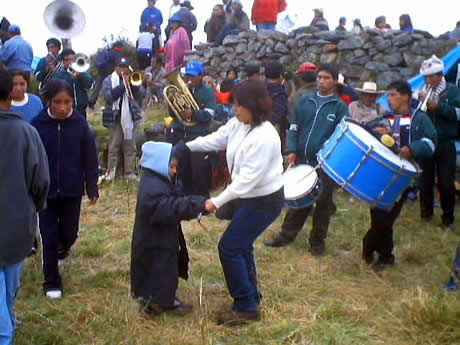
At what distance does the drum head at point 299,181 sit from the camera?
199 inches

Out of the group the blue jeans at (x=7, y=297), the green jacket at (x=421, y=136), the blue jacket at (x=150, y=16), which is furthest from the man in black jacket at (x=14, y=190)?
the blue jacket at (x=150, y=16)

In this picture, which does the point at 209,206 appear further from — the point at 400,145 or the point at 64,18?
the point at 64,18

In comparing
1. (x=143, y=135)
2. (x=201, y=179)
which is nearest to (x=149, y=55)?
(x=143, y=135)

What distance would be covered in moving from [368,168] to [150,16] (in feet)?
33.0

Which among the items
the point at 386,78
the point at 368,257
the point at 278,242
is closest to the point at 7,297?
the point at 278,242

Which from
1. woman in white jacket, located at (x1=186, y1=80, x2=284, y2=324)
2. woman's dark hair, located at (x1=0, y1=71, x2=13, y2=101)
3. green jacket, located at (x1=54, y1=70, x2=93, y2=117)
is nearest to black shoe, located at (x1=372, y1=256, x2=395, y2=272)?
woman in white jacket, located at (x1=186, y1=80, x2=284, y2=324)

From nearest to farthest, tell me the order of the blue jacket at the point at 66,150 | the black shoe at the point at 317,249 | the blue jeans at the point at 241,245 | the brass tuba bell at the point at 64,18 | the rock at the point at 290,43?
the blue jeans at the point at 241,245 < the blue jacket at the point at 66,150 < the black shoe at the point at 317,249 < the brass tuba bell at the point at 64,18 < the rock at the point at 290,43

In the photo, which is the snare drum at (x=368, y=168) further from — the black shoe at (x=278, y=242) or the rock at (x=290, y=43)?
the rock at (x=290, y=43)

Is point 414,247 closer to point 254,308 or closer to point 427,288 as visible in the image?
point 427,288

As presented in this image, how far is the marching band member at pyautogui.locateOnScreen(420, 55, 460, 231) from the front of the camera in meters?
6.08

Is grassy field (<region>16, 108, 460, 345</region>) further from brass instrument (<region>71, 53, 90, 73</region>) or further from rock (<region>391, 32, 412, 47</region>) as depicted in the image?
Answer: rock (<region>391, 32, 412, 47</region>)

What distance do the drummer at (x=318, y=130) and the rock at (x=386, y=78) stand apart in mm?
5382

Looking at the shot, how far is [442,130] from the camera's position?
247 inches

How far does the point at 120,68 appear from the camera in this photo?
8172mm
